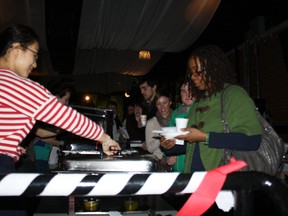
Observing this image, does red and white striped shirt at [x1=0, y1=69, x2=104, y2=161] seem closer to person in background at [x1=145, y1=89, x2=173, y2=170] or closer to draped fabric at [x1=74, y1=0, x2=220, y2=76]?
person in background at [x1=145, y1=89, x2=173, y2=170]

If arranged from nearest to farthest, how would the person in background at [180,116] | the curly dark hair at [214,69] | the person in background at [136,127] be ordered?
1. the curly dark hair at [214,69]
2. the person in background at [180,116]
3. the person in background at [136,127]

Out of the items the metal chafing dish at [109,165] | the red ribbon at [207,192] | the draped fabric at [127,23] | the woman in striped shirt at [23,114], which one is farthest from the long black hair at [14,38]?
the draped fabric at [127,23]

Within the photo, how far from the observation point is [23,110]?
1.94m

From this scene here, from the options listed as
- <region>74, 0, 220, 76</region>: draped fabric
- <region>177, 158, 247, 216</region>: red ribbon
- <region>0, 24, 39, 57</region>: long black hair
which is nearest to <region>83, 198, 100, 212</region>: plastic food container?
<region>0, 24, 39, 57</region>: long black hair

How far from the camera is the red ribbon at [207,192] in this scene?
1.25m

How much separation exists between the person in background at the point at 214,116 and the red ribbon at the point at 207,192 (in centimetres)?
102

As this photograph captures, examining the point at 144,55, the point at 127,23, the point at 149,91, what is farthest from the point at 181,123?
the point at 144,55

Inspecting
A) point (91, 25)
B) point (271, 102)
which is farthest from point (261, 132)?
point (271, 102)

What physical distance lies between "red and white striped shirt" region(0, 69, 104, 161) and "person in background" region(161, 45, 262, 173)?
85 centimetres

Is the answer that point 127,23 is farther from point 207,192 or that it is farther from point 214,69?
point 207,192

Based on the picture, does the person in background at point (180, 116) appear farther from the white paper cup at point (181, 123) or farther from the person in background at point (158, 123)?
the white paper cup at point (181, 123)

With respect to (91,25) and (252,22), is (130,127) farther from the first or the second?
(252,22)

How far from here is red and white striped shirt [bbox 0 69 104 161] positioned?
6.34 feet

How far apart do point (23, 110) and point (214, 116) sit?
1.21 meters
